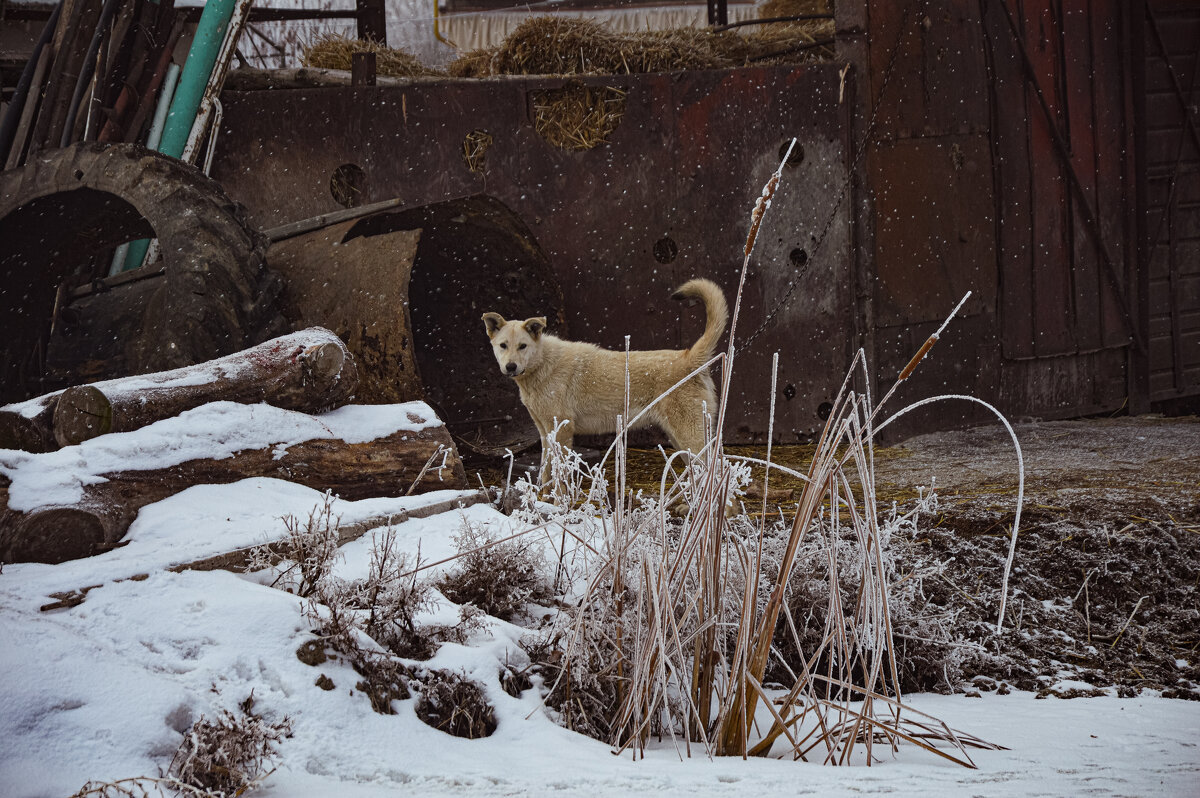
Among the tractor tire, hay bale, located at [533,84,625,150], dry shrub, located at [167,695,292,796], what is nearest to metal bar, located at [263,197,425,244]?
the tractor tire

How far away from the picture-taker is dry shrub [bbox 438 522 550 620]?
315 centimetres

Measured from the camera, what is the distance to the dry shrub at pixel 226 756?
6.47 ft

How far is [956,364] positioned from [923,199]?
1216mm

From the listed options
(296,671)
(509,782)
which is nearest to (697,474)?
(509,782)

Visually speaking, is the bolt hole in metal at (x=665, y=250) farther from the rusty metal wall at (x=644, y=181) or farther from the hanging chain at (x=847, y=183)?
the hanging chain at (x=847, y=183)

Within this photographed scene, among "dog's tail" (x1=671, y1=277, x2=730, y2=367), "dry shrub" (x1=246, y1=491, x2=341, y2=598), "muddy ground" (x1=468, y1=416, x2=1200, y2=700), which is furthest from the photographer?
"dog's tail" (x1=671, y1=277, x2=730, y2=367)

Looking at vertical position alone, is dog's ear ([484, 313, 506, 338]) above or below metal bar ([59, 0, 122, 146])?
below

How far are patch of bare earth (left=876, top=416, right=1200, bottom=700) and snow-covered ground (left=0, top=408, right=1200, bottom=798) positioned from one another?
32 cm

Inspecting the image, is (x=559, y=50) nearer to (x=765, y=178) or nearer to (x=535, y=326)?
(x=765, y=178)

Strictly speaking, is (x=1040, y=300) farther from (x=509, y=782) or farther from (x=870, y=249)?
(x=509, y=782)

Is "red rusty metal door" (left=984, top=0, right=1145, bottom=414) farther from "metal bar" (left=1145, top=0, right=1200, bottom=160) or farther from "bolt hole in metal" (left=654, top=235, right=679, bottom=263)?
"bolt hole in metal" (left=654, top=235, right=679, bottom=263)

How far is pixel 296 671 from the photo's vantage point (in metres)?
2.40

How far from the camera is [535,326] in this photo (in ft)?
18.9

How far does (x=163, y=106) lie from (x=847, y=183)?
4761 millimetres
